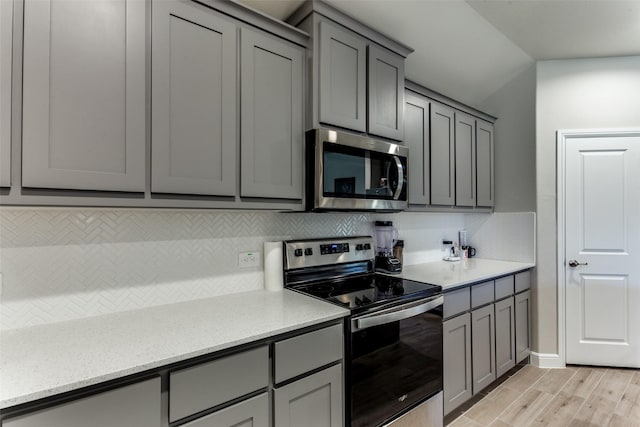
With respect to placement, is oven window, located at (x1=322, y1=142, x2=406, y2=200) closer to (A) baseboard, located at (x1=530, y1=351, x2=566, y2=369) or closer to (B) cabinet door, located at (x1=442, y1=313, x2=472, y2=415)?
(B) cabinet door, located at (x1=442, y1=313, x2=472, y2=415)

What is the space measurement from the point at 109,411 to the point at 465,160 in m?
2.99

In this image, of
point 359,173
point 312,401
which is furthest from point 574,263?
point 312,401

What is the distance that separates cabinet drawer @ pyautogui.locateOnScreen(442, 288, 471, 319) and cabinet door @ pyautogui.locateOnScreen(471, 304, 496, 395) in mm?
130

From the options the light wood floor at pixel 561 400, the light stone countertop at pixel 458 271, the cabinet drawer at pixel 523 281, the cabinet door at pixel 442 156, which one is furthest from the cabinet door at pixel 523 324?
the cabinet door at pixel 442 156

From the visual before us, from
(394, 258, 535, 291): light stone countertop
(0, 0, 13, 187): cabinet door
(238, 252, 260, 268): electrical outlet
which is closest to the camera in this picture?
(0, 0, 13, 187): cabinet door

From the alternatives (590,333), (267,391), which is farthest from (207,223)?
(590,333)

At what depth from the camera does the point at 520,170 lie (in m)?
3.18

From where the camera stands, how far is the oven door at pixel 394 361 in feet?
5.22

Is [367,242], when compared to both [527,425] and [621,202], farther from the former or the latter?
[621,202]

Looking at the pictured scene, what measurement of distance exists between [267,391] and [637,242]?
11.1ft

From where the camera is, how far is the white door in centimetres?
286

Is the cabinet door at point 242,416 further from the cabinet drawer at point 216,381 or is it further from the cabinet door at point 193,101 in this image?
the cabinet door at point 193,101

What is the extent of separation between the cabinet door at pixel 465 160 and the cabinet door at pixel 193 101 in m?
2.10

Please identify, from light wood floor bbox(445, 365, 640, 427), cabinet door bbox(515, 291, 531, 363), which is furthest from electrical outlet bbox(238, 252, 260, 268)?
cabinet door bbox(515, 291, 531, 363)
